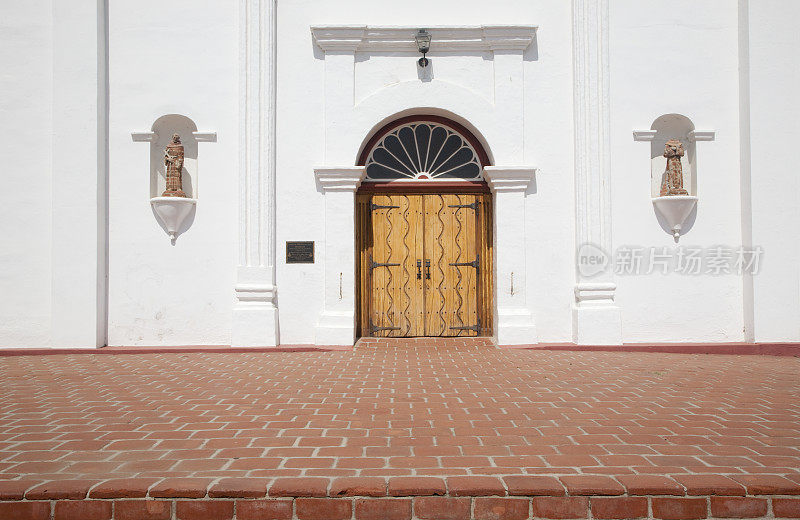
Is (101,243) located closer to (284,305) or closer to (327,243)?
(284,305)

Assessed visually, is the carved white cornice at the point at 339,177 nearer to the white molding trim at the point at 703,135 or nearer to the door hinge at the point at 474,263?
the door hinge at the point at 474,263

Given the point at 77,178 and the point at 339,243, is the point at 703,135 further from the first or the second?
the point at 77,178

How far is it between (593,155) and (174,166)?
6.22 m

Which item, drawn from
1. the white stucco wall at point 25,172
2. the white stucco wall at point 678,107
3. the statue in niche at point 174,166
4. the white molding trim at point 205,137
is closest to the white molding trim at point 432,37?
the white stucco wall at point 678,107

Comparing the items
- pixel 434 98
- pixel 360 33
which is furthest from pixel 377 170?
pixel 360 33

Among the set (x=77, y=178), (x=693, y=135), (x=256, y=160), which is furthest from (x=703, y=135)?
(x=77, y=178)

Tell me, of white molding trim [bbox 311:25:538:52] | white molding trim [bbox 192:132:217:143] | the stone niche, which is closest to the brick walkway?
the stone niche

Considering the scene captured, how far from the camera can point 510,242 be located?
26.8ft

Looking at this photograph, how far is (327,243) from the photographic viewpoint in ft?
26.7

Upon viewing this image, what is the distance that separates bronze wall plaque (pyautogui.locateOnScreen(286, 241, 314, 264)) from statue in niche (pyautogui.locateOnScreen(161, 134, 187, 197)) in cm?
177

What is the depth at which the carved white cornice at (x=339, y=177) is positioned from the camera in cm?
804

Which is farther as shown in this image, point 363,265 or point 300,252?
point 363,265

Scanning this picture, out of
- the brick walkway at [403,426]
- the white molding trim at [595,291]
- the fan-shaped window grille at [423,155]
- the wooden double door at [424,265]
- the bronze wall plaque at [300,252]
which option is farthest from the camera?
the fan-shaped window grille at [423,155]

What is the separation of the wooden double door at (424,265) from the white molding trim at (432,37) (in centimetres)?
226
